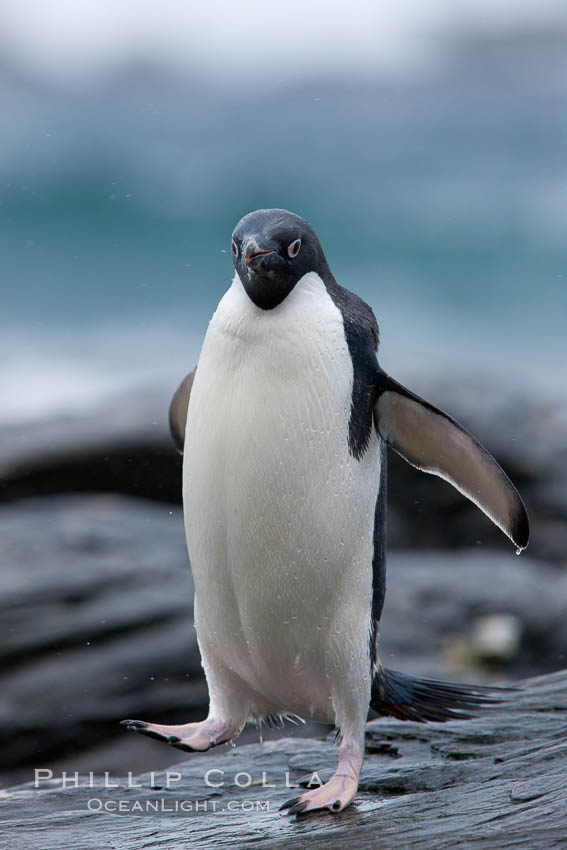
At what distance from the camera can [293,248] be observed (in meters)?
2.10

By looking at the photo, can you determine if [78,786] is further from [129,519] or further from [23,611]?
[129,519]

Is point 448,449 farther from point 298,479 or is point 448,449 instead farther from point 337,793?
point 337,793

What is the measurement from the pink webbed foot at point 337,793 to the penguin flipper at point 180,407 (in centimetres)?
82

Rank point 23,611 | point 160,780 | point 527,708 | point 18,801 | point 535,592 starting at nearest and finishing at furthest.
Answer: point 18,801
point 160,780
point 527,708
point 23,611
point 535,592

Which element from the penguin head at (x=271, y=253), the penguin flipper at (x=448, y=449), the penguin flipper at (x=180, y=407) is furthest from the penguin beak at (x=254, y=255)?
the penguin flipper at (x=180, y=407)

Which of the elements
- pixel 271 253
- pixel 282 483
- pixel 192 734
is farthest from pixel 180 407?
pixel 192 734

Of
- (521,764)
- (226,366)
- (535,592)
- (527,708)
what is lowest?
(535,592)

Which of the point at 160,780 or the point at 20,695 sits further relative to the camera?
the point at 20,695

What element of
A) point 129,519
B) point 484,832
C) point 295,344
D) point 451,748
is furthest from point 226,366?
point 129,519

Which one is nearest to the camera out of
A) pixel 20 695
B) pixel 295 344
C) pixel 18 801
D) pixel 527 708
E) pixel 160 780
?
pixel 295 344

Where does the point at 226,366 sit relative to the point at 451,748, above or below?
above

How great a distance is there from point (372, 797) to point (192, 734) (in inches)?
16.0

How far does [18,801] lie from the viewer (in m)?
2.40

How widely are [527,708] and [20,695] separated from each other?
2.02 metres
